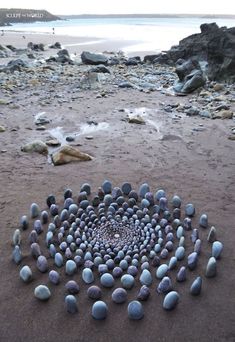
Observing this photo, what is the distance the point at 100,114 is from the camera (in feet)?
28.8

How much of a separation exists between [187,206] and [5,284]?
2121 millimetres

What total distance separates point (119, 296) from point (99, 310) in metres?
0.22

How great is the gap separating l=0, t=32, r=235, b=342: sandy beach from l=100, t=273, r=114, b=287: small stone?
69 mm

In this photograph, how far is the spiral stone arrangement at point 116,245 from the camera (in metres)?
3.18

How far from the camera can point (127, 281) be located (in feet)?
10.5

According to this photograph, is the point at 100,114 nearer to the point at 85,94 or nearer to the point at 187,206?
the point at 85,94

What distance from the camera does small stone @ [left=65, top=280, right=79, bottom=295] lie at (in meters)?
3.19

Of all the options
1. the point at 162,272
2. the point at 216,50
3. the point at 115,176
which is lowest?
the point at 115,176

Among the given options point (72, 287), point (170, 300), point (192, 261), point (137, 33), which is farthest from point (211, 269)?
point (137, 33)

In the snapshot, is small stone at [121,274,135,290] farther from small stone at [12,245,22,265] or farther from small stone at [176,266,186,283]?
small stone at [12,245,22,265]

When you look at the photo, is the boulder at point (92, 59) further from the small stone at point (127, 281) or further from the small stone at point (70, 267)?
the small stone at point (127, 281)

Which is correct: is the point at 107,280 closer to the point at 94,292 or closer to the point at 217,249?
the point at 94,292

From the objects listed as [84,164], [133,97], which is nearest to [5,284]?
[84,164]

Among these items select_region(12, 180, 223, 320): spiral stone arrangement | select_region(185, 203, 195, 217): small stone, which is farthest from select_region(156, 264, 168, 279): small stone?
select_region(185, 203, 195, 217): small stone
